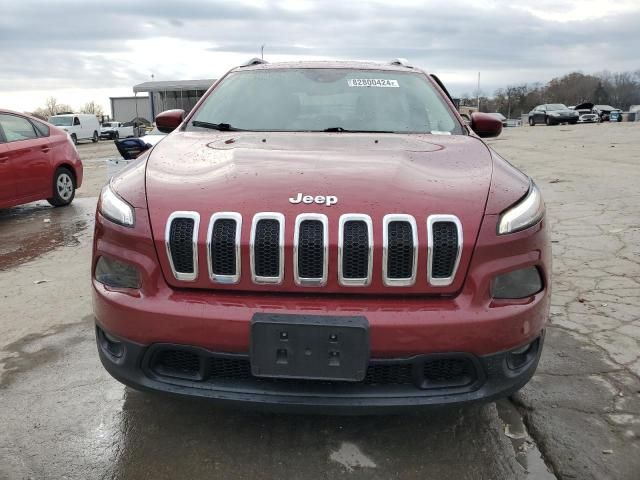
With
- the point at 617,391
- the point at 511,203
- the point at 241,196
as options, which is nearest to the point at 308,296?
the point at 241,196

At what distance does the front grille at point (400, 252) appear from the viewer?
2.02 m

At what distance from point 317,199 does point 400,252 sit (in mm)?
370

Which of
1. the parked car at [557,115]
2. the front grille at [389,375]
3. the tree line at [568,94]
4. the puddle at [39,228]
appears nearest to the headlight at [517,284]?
the front grille at [389,375]

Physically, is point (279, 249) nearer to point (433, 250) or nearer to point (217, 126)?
point (433, 250)

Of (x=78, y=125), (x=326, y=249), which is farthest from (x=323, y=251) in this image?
(x=78, y=125)

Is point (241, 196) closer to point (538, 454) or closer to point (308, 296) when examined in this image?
point (308, 296)

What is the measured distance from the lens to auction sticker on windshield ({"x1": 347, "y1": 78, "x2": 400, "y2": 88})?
3644mm

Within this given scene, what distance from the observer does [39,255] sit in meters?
5.60

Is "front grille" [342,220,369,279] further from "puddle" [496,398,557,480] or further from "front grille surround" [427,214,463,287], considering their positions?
"puddle" [496,398,557,480]

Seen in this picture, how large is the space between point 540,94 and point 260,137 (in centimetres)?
10496

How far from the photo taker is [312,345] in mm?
1978

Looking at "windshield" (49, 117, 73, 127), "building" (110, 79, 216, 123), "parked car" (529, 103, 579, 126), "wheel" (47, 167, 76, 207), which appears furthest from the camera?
"building" (110, 79, 216, 123)

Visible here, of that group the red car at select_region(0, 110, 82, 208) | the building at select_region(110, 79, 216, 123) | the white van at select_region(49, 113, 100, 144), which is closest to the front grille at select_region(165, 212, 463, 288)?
the red car at select_region(0, 110, 82, 208)

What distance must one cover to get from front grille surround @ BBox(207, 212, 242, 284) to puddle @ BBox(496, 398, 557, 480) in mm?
1365
